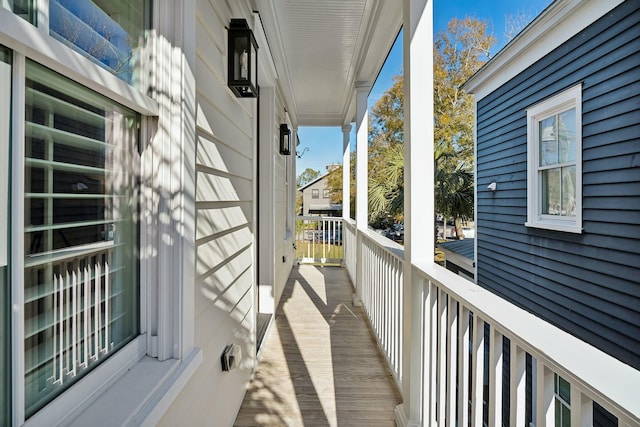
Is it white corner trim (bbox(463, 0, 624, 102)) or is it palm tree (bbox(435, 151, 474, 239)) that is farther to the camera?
palm tree (bbox(435, 151, 474, 239))

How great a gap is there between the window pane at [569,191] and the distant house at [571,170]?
1 centimetres

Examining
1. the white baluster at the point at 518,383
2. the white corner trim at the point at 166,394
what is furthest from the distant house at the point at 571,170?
the white corner trim at the point at 166,394

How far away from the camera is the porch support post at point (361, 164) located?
3.94 m

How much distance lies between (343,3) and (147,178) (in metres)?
2.22

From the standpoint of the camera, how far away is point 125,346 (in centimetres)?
94

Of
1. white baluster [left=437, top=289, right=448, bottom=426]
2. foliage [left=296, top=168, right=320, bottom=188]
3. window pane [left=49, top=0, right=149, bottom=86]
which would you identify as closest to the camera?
Result: window pane [left=49, top=0, right=149, bottom=86]

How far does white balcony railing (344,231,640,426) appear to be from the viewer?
25.0 inches

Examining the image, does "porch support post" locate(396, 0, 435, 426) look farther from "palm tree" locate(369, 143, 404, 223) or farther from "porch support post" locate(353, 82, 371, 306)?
"palm tree" locate(369, 143, 404, 223)

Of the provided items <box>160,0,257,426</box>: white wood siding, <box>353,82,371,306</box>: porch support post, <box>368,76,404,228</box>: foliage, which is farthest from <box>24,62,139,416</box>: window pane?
<box>368,76,404,228</box>: foliage

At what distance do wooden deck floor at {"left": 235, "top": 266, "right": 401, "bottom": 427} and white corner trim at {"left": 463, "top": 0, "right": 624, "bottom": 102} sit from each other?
3.59m

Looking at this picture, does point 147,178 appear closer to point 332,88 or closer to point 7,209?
point 7,209

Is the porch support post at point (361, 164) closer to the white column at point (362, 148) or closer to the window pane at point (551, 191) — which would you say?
the white column at point (362, 148)

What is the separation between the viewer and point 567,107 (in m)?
3.33

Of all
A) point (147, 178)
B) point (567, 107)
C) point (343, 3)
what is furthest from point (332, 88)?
point (147, 178)
